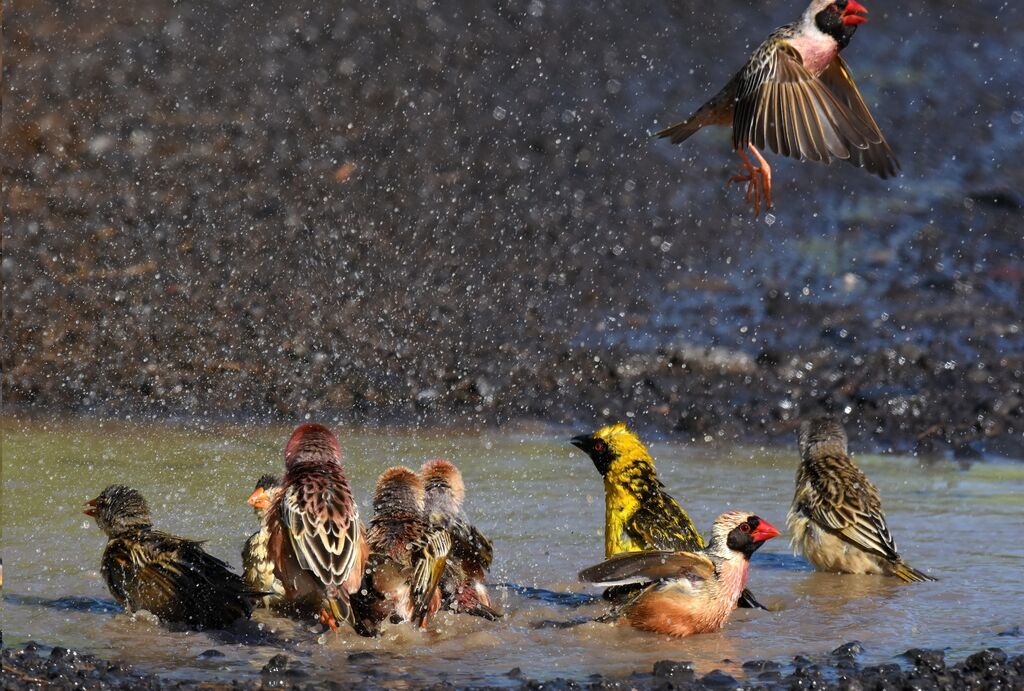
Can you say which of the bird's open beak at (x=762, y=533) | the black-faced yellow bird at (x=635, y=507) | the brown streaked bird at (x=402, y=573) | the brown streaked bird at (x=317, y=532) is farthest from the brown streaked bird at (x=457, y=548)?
the bird's open beak at (x=762, y=533)

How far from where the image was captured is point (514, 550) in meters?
7.56

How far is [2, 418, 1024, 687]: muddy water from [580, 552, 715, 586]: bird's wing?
232mm

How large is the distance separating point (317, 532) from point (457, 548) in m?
0.80

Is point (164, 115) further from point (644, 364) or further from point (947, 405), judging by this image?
point (947, 405)

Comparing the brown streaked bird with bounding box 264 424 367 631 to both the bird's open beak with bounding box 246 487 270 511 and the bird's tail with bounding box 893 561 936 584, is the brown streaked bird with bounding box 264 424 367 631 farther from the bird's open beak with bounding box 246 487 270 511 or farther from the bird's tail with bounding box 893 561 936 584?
the bird's tail with bounding box 893 561 936 584

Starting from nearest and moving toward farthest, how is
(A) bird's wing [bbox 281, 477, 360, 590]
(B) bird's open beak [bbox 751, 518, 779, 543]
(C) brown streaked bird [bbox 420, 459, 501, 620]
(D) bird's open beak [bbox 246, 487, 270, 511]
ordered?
(A) bird's wing [bbox 281, 477, 360, 590] → (C) brown streaked bird [bbox 420, 459, 501, 620] → (B) bird's open beak [bbox 751, 518, 779, 543] → (D) bird's open beak [bbox 246, 487, 270, 511]

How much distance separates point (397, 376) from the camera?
413 inches

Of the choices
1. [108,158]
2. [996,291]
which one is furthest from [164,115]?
[996,291]

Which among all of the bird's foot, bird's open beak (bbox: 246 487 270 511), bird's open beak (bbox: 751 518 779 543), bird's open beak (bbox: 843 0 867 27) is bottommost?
the bird's foot

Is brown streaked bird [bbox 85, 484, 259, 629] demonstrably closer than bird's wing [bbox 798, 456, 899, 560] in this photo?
Yes

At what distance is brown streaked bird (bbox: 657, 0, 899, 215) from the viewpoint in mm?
7523

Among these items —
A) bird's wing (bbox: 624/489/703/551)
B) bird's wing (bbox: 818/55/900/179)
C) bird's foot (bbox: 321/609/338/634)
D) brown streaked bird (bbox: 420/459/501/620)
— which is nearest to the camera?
bird's foot (bbox: 321/609/338/634)

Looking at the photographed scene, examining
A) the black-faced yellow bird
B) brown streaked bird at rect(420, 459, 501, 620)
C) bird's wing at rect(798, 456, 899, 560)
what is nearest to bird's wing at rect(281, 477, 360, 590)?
brown streaked bird at rect(420, 459, 501, 620)

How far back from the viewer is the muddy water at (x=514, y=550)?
237 inches
